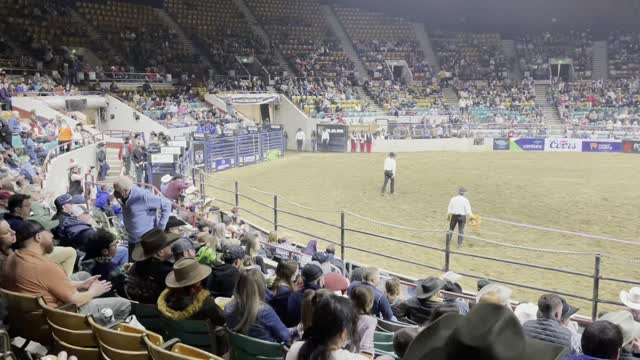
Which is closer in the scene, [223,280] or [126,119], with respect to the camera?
[223,280]

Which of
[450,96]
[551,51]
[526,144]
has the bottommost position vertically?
[526,144]

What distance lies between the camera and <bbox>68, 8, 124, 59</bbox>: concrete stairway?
3328cm

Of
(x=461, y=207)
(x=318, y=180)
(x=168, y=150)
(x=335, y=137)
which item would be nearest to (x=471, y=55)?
(x=335, y=137)

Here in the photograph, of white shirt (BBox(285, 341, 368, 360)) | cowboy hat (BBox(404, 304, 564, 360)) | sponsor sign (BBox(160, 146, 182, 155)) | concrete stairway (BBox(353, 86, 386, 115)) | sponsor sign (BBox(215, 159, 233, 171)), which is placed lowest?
sponsor sign (BBox(215, 159, 233, 171))

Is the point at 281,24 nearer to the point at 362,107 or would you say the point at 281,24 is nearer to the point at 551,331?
the point at 362,107

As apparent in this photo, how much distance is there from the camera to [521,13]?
48.9m

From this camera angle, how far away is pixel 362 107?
38781 mm

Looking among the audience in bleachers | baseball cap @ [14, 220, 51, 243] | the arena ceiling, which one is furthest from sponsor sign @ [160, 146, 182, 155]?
the arena ceiling

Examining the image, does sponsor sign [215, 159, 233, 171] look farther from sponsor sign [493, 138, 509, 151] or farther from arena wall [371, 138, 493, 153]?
sponsor sign [493, 138, 509, 151]

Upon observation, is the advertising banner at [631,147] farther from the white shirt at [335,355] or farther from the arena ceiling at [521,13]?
the white shirt at [335,355]

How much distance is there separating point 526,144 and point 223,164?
18.5 meters

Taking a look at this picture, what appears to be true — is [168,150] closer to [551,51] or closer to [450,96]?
[450,96]

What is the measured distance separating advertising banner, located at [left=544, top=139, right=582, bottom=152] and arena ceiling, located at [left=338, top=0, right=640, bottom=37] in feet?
59.4

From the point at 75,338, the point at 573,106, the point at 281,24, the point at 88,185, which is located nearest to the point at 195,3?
the point at 281,24
